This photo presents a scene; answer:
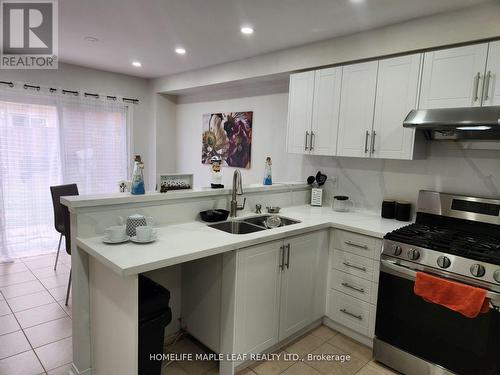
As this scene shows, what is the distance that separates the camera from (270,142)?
4086mm

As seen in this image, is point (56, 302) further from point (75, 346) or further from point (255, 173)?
point (255, 173)

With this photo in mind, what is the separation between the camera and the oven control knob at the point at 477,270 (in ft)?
5.92

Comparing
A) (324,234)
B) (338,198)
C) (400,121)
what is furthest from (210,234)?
(400,121)

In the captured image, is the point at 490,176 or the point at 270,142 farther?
the point at 270,142

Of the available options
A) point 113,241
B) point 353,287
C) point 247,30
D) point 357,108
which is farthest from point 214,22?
point 353,287

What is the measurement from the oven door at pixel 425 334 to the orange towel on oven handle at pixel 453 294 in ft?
0.22

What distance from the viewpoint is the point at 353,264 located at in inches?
100

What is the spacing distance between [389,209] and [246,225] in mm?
1313

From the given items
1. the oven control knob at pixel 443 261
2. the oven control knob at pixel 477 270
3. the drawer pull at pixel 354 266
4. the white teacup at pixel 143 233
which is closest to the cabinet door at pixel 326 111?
the drawer pull at pixel 354 266

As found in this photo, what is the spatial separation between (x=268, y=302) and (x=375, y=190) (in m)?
1.59

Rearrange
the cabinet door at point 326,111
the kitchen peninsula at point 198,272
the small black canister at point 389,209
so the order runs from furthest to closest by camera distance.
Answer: the cabinet door at point 326,111 < the small black canister at point 389,209 < the kitchen peninsula at point 198,272

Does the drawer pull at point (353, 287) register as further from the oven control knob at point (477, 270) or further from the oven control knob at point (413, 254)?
the oven control knob at point (477, 270)

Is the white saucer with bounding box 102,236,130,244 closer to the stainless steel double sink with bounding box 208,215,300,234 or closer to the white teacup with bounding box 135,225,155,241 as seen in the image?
the white teacup with bounding box 135,225,155,241

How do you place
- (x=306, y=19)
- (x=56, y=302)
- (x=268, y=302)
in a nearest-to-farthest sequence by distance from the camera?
(x=268, y=302) < (x=306, y=19) < (x=56, y=302)
